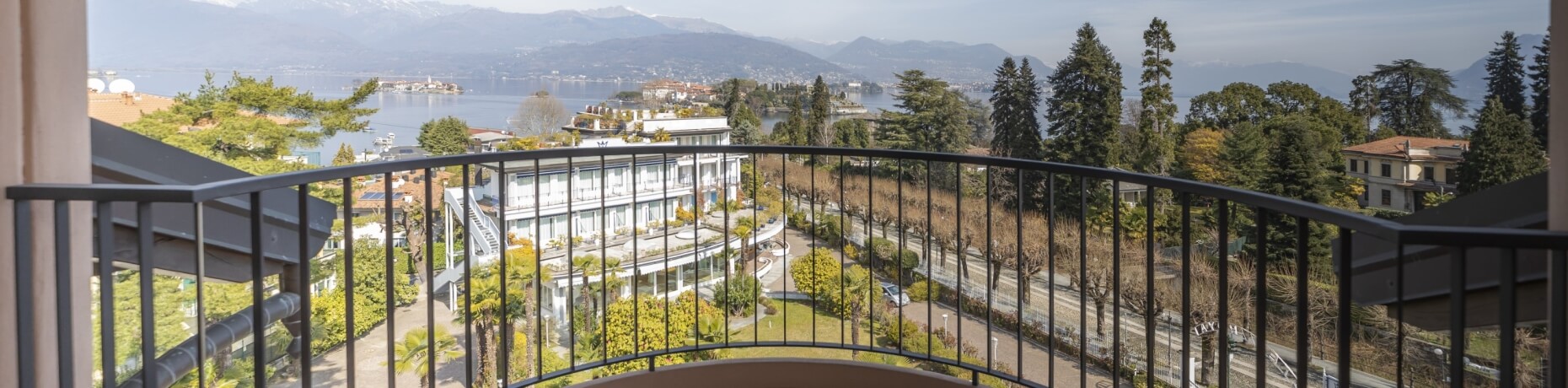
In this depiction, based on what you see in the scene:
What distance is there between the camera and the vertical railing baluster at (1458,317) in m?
0.87

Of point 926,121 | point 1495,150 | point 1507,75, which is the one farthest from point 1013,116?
point 1507,75

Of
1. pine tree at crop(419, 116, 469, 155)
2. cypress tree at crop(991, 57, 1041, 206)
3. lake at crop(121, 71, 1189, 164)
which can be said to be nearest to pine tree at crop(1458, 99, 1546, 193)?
→ lake at crop(121, 71, 1189, 164)

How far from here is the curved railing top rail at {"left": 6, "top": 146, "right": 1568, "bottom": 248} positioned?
848 mm

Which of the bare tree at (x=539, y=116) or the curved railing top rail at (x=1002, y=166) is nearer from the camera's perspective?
the curved railing top rail at (x=1002, y=166)

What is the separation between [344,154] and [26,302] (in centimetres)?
1955

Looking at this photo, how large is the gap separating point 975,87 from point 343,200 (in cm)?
2025

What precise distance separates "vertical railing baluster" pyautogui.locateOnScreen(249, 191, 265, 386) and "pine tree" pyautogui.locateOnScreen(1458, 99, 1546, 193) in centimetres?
1628

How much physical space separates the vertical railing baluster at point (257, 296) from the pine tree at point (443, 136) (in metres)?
20.8

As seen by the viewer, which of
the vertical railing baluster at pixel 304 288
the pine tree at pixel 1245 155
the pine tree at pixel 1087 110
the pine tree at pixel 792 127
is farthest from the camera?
the pine tree at pixel 792 127

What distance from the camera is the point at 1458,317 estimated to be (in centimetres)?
88

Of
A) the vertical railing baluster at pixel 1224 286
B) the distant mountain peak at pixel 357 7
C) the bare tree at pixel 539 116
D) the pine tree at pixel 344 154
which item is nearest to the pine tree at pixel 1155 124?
the bare tree at pixel 539 116

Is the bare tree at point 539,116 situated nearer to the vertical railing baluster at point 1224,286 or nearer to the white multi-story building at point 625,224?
the white multi-story building at point 625,224

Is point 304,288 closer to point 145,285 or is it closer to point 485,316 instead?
point 145,285

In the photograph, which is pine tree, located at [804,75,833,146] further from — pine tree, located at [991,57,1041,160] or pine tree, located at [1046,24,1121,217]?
pine tree, located at [1046,24,1121,217]
